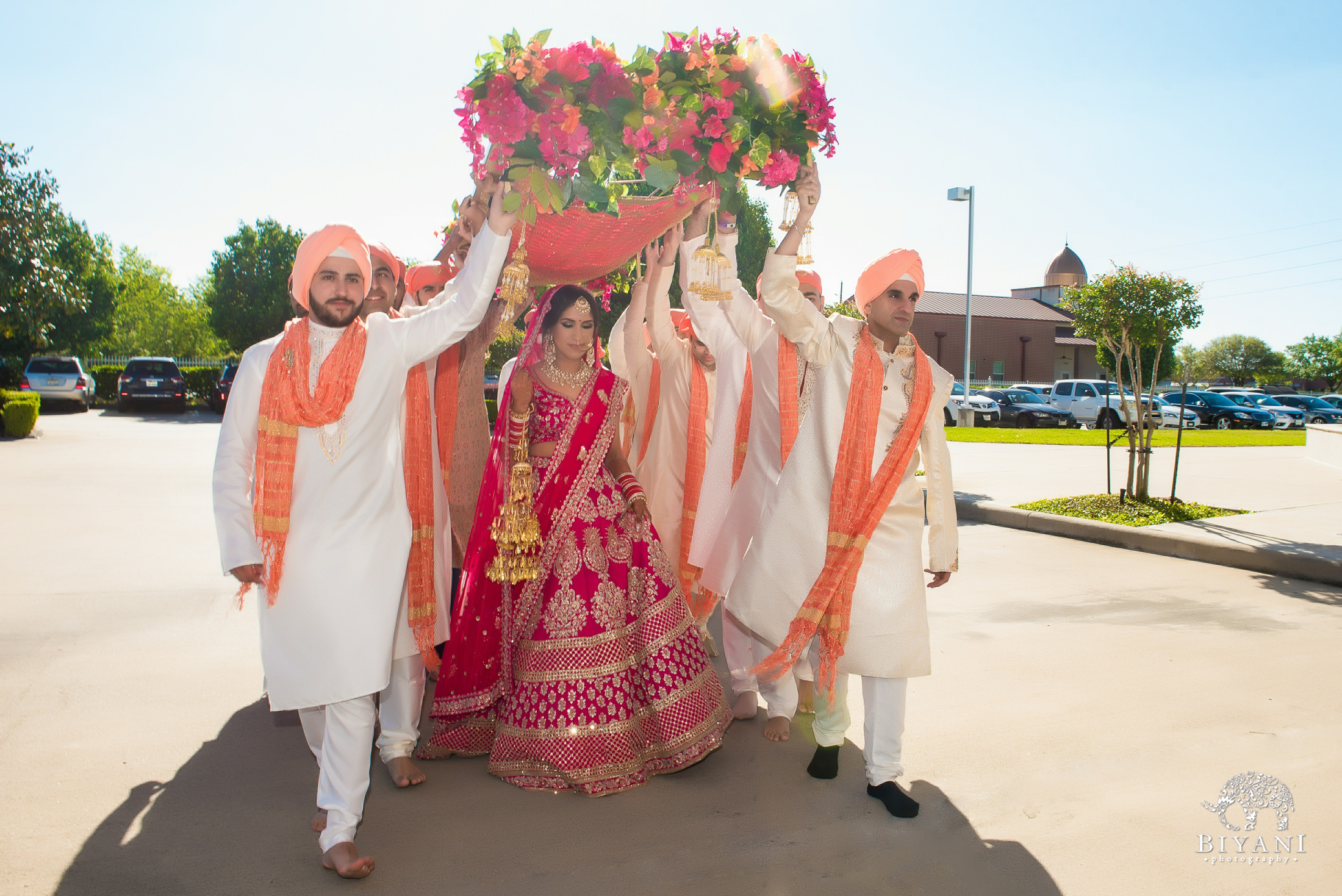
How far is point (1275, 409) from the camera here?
3612 cm

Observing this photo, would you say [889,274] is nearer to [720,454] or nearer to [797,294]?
[797,294]

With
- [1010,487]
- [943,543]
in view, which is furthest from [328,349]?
[1010,487]

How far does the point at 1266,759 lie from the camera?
13.0 ft

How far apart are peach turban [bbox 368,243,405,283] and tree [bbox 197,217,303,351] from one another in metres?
33.1

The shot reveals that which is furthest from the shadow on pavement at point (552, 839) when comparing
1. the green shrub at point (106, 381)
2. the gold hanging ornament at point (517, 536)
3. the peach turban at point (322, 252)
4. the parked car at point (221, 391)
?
the green shrub at point (106, 381)

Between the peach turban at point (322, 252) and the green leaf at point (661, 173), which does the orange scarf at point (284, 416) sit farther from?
the green leaf at point (661, 173)

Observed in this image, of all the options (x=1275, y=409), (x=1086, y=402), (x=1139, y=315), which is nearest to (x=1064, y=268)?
(x=1275, y=409)

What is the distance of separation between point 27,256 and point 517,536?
20755 millimetres

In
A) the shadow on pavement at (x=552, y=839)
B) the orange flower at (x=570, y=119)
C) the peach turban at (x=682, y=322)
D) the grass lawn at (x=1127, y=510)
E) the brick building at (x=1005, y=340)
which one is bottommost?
the shadow on pavement at (x=552, y=839)

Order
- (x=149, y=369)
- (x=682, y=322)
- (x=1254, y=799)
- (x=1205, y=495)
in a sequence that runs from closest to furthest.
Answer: (x=1254, y=799) < (x=682, y=322) < (x=1205, y=495) < (x=149, y=369)

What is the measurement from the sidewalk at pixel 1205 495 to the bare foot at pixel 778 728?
5.33 m

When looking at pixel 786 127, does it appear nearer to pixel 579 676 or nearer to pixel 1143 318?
pixel 579 676

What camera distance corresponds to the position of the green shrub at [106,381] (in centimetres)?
3378

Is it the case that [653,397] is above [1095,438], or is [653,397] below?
above
